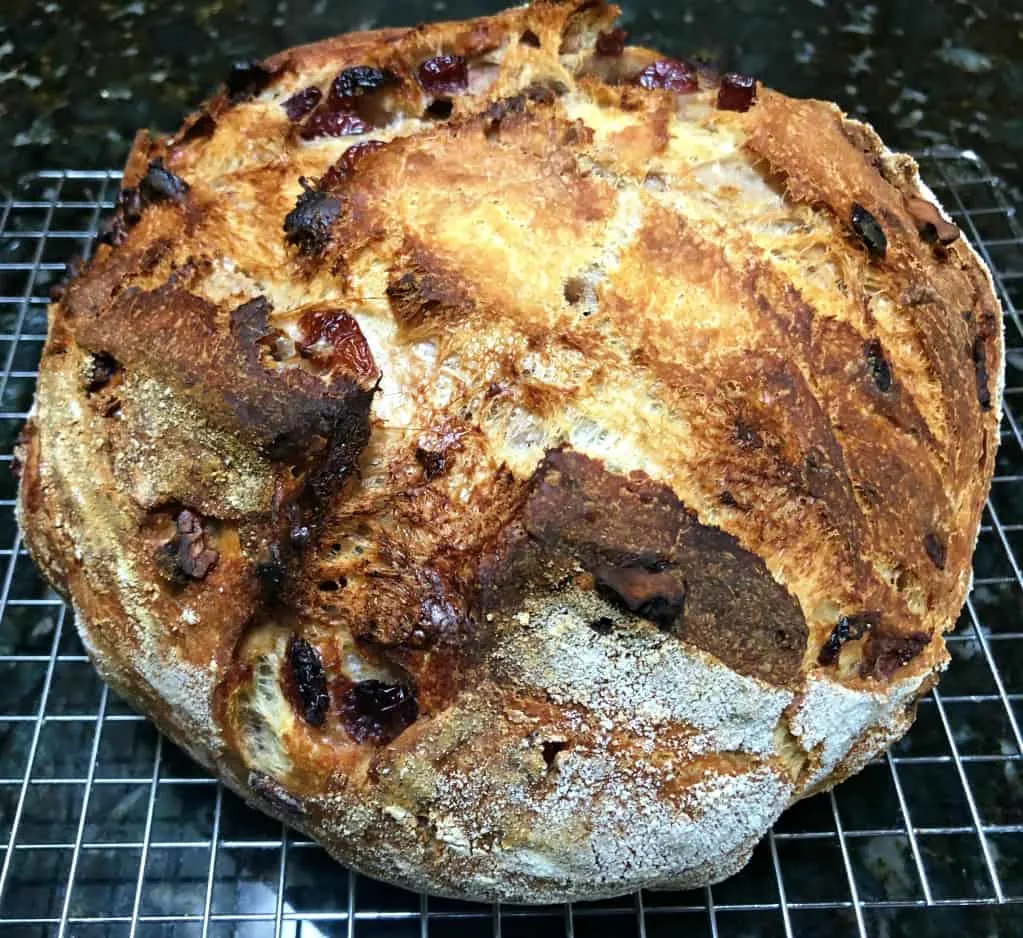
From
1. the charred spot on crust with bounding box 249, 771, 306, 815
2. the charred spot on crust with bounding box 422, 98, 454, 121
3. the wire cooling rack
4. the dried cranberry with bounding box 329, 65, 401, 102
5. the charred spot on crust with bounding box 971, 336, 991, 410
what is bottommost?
the wire cooling rack

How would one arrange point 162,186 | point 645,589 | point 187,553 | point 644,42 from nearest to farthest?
point 645,589 → point 187,553 → point 162,186 → point 644,42

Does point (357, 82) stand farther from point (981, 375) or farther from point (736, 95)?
point (981, 375)

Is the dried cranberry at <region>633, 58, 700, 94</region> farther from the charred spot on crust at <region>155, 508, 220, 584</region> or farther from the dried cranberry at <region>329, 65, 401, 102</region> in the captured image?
the charred spot on crust at <region>155, 508, 220, 584</region>

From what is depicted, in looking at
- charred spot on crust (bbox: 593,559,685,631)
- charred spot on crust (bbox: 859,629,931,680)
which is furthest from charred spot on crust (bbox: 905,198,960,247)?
charred spot on crust (bbox: 593,559,685,631)

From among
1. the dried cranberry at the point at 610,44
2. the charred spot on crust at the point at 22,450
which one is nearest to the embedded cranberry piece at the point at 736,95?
the dried cranberry at the point at 610,44

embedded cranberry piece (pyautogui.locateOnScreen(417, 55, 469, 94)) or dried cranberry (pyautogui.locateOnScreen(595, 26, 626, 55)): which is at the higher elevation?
dried cranberry (pyautogui.locateOnScreen(595, 26, 626, 55))

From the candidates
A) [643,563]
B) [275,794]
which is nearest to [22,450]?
[275,794]

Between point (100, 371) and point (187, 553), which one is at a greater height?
point (100, 371)
